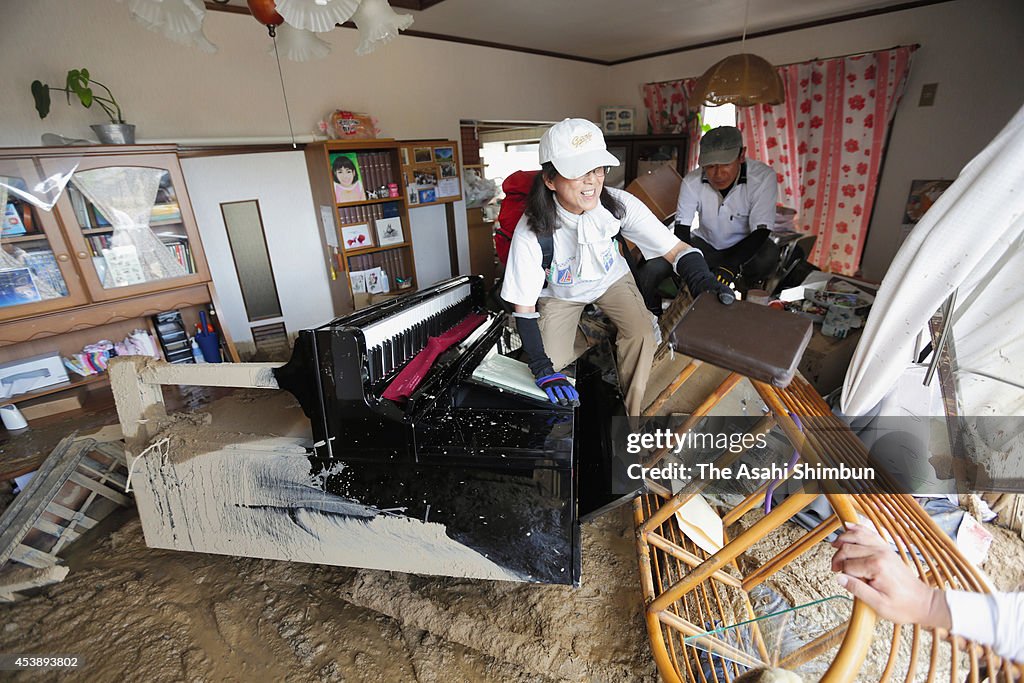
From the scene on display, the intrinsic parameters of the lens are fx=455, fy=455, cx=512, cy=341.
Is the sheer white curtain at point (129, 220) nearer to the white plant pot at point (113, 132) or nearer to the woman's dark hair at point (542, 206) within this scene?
the white plant pot at point (113, 132)

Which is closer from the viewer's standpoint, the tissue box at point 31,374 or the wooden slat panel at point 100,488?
the wooden slat panel at point 100,488

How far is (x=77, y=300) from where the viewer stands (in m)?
2.64

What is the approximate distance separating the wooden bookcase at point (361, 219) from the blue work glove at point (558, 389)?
9.34 ft

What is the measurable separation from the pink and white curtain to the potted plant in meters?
5.08

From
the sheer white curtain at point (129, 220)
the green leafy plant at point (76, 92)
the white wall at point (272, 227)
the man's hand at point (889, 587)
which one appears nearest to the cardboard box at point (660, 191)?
the white wall at point (272, 227)

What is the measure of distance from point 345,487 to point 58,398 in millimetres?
2488

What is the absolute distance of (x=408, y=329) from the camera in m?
1.79

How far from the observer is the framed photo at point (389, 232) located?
13.5 feet

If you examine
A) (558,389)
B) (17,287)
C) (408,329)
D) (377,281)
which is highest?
(17,287)

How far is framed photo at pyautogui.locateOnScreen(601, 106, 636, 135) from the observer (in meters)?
6.05

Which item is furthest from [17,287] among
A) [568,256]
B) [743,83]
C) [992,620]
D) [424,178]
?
[743,83]

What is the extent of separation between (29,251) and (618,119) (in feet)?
19.5

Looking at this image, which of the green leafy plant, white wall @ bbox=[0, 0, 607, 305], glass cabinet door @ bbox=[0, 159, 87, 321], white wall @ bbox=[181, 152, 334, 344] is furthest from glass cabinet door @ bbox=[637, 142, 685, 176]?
glass cabinet door @ bbox=[0, 159, 87, 321]

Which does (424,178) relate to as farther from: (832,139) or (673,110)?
(832,139)
